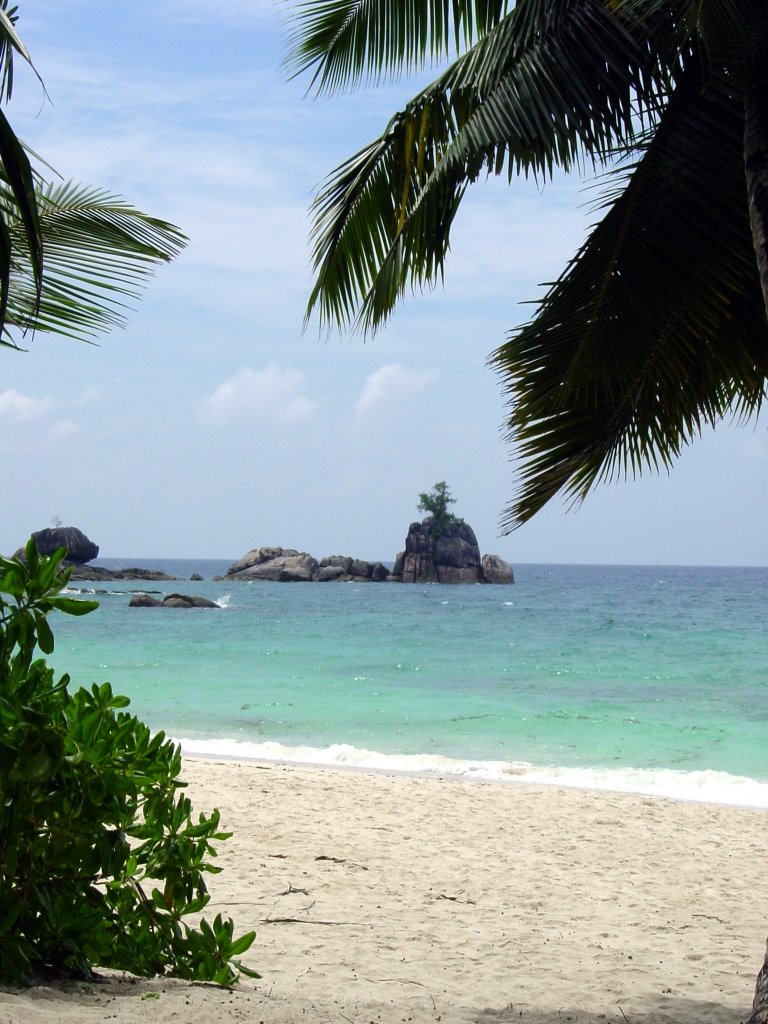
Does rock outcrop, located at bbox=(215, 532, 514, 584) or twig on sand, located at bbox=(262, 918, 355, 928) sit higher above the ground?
rock outcrop, located at bbox=(215, 532, 514, 584)

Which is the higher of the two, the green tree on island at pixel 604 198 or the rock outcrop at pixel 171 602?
the green tree on island at pixel 604 198

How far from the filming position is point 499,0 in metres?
4.58

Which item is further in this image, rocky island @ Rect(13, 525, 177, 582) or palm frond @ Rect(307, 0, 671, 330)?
rocky island @ Rect(13, 525, 177, 582)

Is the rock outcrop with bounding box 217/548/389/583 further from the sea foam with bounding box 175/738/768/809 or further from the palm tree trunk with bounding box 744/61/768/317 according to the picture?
the palm tree trunk with bounding box 744/61/768/317

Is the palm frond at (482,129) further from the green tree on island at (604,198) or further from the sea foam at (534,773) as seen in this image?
the sea foam at (534,773)

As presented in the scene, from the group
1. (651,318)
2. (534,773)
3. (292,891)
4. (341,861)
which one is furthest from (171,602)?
(651,318)

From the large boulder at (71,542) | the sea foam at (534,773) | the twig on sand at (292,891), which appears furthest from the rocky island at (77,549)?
the twig on sand at (292,891)

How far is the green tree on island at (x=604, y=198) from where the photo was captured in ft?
12.8

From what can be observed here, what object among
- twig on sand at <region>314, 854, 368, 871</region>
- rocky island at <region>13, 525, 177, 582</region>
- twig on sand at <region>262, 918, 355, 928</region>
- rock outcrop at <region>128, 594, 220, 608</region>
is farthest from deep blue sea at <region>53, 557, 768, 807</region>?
rocky island at <region>13, 525, 177, 582</region>

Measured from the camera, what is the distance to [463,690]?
1744 centimetres

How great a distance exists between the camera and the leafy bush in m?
2.43

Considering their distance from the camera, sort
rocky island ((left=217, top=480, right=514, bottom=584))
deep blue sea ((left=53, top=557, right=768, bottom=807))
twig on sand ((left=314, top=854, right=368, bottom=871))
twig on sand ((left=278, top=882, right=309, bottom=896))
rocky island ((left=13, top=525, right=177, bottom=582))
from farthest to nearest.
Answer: rocky island ((left=217, top=480, right=514, bottom=584)) < rocky island ((left=13, top=525, right=177, bottom=582)) < deep blue sea ((left=53, top=557, right=768, bottom=807)) < twig on sand ((left=314, top=854, right=368, bottom=871)) < twig on sand ((left=278, top=882, right=309, bottom=896))

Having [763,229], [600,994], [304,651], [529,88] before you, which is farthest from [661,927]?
[304,651]

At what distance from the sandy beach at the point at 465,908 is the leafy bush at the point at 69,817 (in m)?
0.12
